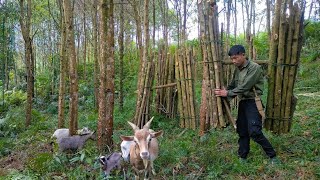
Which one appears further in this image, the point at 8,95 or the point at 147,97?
the point at 8,95

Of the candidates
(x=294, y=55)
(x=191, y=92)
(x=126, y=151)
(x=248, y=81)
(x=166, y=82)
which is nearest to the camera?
(x=248, y=81)

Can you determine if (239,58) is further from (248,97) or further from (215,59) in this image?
(215,59)

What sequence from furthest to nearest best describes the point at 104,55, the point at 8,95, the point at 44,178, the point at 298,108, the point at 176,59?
the point at 8,95 → the point at 298,108 → the point at 176,59 → the point at 104,55 → the point at 44,178

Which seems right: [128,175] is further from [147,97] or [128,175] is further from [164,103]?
[164,103]

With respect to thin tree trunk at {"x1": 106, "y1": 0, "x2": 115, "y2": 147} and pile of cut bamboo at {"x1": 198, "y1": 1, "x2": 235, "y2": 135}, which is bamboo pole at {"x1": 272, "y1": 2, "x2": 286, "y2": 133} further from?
thin tree trunk at {"x1": 106, "y1": 0, "x2": 115, "y2": 147}

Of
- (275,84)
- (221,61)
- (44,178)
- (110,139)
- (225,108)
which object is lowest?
(44,178)

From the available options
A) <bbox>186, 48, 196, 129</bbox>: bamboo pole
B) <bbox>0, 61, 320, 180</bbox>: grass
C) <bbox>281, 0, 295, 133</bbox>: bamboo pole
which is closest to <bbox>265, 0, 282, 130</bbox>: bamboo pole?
<bbox>281, 0, 295, 133</bbox>: bamboo pole

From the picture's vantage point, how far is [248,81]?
4398mm

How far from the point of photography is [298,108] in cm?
763

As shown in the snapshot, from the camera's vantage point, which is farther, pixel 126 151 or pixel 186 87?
pixel 186 87

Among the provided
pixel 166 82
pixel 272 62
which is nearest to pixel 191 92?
pixel 166 82

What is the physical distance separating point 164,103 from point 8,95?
7.61 metres

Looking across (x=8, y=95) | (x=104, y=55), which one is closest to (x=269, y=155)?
(x=104, y=55)

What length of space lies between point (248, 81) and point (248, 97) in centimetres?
24
